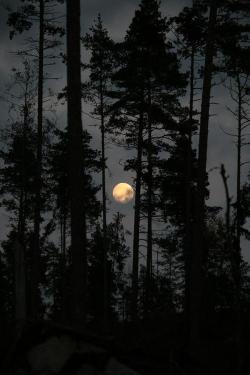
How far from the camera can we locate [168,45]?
23281 millimetres

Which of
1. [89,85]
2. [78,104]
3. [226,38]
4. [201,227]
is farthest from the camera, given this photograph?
[89,85]

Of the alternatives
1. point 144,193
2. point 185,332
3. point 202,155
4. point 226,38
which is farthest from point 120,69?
point 185,332

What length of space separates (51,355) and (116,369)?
2.76 ft

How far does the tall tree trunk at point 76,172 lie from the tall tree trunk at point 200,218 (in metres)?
4.35

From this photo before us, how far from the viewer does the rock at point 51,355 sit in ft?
20.2

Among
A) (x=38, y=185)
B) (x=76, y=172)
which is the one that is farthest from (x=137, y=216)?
(x=76, y=172)

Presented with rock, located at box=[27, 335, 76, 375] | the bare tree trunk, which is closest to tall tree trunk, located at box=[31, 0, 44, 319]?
the bare tree trunk

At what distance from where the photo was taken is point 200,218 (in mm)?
14211

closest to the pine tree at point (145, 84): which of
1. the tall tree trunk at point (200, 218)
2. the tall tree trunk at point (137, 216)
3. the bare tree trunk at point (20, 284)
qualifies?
the tall tree trunk at point (137, 216)

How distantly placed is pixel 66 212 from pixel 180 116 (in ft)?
34.9

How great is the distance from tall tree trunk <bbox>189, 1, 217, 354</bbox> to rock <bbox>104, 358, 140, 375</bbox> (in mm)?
6863

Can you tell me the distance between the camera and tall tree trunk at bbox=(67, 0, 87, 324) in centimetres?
970

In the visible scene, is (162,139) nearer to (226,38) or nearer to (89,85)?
(89,85)

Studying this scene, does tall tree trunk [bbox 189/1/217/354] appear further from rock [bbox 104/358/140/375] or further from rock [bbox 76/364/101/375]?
rock [bbox 76/364/101/375]
